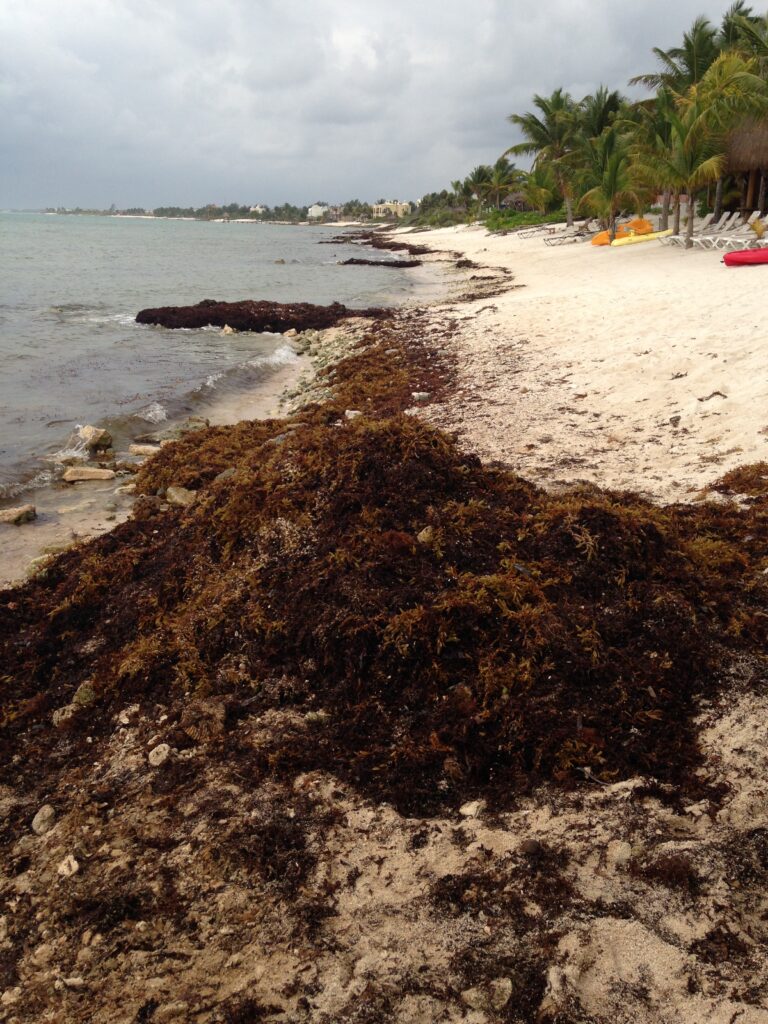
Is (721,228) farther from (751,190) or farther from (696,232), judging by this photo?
(751,190)

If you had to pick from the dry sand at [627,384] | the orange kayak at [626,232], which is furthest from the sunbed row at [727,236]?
the dry sand at [627,384]

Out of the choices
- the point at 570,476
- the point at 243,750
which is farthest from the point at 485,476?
the point at 243,750

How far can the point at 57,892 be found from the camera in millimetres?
2562

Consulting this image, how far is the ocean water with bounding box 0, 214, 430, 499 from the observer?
10891 millimetres

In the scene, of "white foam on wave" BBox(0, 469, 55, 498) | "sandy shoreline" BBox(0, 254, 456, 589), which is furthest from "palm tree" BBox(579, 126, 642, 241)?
"white foam on wave" BBox(0, 469, 55, 498)

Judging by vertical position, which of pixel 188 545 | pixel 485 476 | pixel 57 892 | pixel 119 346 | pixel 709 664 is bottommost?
pixel 57 892

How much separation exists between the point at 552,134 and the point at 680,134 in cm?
2753

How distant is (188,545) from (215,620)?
1166 millimetres

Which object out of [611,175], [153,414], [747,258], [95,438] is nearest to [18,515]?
[95,438]

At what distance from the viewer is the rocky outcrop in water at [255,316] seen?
20375mm

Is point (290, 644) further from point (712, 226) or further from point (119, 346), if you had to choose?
point (712, 226)

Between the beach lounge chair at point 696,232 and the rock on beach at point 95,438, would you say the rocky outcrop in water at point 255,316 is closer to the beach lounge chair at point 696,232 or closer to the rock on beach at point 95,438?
the rock on beach at point 95,438

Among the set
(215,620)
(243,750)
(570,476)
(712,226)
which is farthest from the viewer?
(712,226)

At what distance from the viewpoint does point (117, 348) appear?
669 inches
